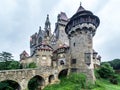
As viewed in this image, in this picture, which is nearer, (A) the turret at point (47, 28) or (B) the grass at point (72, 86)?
(B) the grass at point (72, 86)

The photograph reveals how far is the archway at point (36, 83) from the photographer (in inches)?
2131

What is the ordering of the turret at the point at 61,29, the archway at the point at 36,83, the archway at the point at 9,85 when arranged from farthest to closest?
the turret at the point at 61,29 < the archway at the point at 36,83 < the archway at the point at 9,85

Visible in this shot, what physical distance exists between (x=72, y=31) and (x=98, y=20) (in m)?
7.53

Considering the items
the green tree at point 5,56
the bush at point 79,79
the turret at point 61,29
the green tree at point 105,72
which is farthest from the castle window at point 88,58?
the turret at point 61,29

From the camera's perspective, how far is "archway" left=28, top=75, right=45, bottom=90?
5413 centimetres

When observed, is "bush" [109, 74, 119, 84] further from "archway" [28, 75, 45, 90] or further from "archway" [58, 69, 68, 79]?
"archway" [28, 75, 45, 90]

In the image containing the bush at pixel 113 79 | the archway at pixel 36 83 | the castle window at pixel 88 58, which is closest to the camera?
the archway at pixel 36 83

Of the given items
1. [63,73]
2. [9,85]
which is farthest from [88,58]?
[9,85]

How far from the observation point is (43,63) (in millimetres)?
70312

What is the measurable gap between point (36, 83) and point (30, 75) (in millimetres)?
4445

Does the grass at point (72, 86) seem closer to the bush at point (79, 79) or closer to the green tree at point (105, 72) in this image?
the bush at point (79, 79)

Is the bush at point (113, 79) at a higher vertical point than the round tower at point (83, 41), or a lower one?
lower

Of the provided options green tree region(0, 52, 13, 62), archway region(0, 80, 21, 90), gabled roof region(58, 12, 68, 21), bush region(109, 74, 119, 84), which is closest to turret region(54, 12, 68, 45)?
gabled roof region(58, 12, 68, 21)

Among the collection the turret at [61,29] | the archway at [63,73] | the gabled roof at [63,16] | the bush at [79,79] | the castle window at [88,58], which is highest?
the gabled roof at [63,16]
